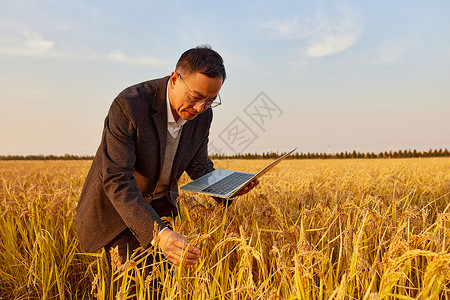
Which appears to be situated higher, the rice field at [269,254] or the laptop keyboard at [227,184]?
the laptop keyboard at [227,184]

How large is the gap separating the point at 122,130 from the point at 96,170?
437mm

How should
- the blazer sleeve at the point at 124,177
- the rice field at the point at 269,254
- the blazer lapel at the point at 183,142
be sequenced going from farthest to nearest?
1. the blazer lapel at the point at 183,142
2. the blazer sleeve at the point at 124,177
3. the rice field at the point at 269,254

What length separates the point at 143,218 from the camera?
1684mm

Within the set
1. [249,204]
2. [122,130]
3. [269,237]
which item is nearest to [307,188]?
[249,204]

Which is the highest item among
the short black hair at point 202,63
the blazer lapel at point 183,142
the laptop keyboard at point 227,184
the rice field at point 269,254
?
the short black hair at point 202,63

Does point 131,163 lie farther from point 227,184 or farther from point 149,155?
point 227,184

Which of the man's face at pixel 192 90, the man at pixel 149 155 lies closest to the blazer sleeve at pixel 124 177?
the man at pixel 149 155

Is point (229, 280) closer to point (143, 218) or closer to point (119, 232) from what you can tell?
point (143, 218)

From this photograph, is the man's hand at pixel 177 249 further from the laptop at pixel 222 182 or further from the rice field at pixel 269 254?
the laptop at pixel 222 182

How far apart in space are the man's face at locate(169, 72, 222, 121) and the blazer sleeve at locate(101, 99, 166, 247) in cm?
34

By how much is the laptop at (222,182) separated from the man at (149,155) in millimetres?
142

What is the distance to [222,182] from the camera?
2.21 meters

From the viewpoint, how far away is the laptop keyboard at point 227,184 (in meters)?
1.98

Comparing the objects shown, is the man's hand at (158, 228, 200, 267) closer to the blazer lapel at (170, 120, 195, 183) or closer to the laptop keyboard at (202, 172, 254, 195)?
the laptop keyboard at (202, 172, 254, 195)
